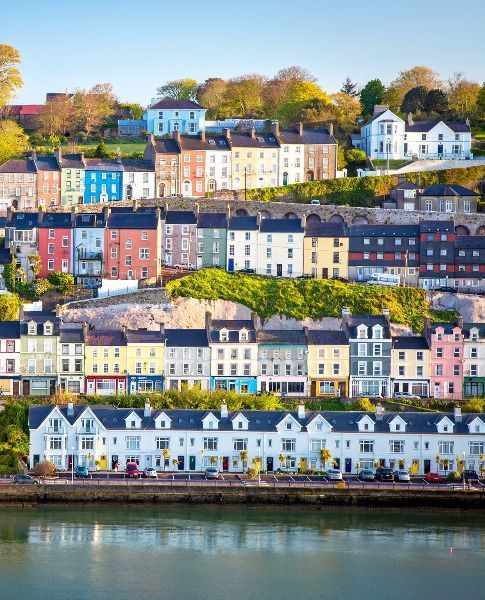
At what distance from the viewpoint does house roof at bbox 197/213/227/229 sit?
3159 inches

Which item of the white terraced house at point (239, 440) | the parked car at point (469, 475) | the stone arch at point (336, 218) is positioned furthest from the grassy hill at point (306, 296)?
the parked car at point (469, 475)

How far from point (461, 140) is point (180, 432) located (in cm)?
3763

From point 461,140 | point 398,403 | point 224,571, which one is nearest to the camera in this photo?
point 224,571

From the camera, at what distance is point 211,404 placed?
65.1 m

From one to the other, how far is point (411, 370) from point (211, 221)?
14.4 m

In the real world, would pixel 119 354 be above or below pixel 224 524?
above

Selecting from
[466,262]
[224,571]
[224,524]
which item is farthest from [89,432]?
[466,262]

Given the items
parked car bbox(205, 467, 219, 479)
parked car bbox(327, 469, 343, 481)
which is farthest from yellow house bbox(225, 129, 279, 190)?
parked car bbox(327, 469, 343, 481)

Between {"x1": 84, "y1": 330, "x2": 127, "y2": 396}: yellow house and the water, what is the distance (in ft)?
35.6

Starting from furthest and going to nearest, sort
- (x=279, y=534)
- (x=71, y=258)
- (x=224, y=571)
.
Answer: (x=71, y=258) → (x=279, y=534) → (x=224, y=571)

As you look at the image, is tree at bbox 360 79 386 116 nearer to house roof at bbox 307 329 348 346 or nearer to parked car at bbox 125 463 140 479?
house roof at bbox 307 329 348 346

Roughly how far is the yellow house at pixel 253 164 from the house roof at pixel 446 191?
8311 millimetres

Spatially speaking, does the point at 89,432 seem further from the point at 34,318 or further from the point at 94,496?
the point at 34,318

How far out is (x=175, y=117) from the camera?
97.6 meters
